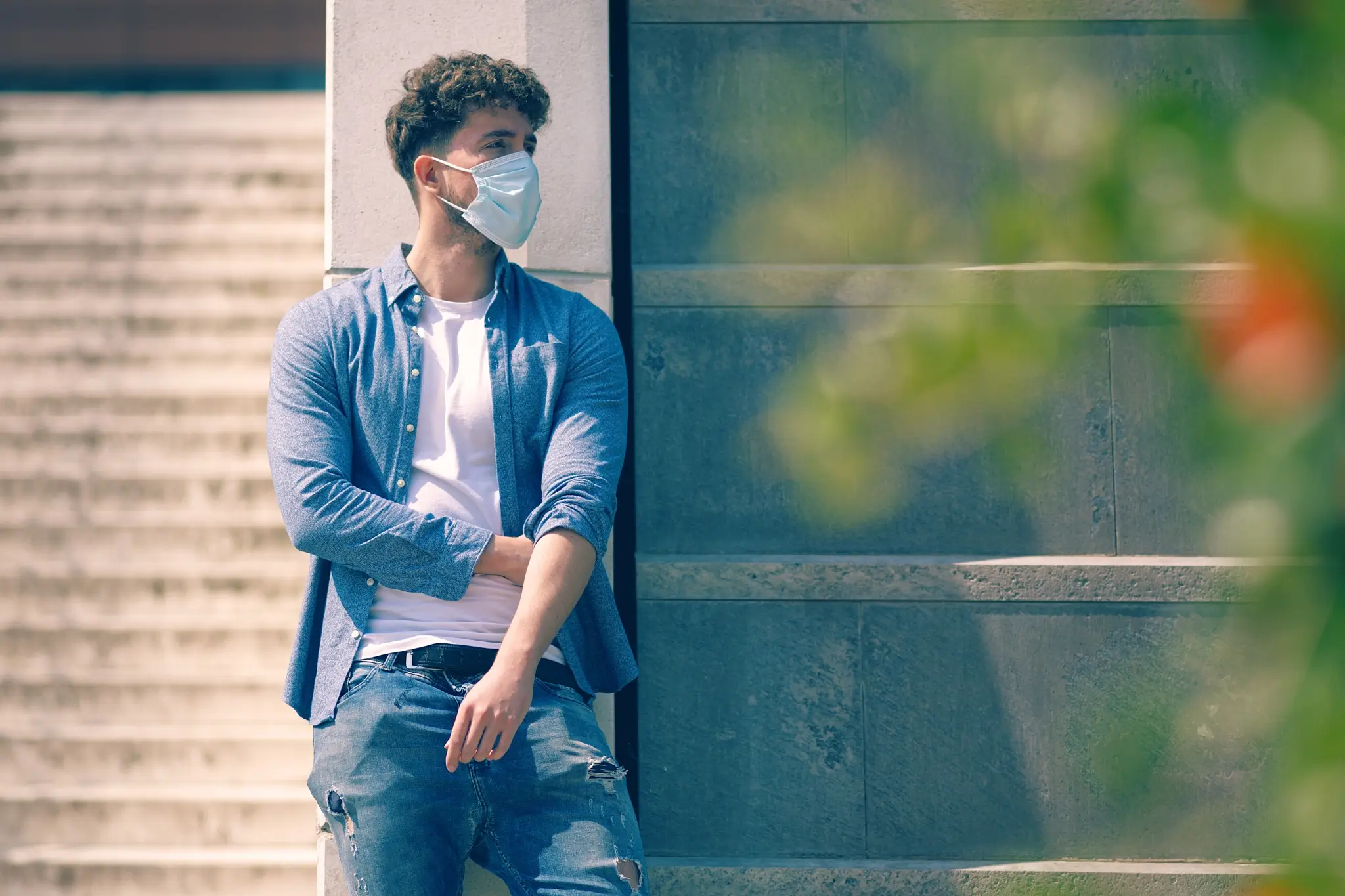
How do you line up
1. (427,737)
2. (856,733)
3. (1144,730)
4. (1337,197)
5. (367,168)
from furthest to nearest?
(856,733), (367,168), (427,737), (1144,730), (1337,197)

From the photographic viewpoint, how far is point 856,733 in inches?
151

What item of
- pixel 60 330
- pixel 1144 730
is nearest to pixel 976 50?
pixel 1144 730

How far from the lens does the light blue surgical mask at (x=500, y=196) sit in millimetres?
2922

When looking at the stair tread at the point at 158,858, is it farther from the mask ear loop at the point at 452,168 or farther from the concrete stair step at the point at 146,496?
the mask ear loop at the point at 452,168

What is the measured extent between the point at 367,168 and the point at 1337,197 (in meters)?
3.38

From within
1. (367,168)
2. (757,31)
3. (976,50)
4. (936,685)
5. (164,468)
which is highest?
(757,31)

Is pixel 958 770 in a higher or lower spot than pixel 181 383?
lower

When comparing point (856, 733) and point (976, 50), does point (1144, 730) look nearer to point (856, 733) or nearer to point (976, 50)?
point (976, 50)

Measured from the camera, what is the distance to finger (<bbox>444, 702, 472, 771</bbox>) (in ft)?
8.18

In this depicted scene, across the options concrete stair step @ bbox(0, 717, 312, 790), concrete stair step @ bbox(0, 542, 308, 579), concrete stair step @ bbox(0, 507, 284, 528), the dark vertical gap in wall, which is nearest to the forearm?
the dark vertical gap in wall

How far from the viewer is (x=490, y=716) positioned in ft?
8.21

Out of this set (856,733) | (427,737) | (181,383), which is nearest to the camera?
(427,737)

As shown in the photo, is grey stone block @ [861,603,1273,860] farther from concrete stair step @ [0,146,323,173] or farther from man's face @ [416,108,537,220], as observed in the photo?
concrete stair step @ [0,146,323,173]

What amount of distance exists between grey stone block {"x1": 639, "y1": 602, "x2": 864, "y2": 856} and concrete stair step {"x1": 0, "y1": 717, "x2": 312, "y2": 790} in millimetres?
1180
